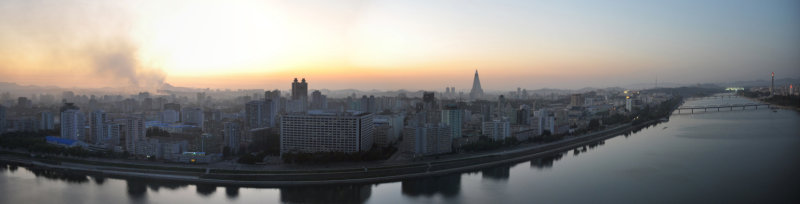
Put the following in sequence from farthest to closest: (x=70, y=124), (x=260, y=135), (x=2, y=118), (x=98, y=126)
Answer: (x=2, y=118)
(x=70, y=124)
(x=98, y=126)
(x=260, y=135)

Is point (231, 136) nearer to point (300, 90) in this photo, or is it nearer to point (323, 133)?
point (323, 133)

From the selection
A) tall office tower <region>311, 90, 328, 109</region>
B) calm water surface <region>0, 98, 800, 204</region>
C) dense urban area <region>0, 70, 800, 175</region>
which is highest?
tall office tower <region>311, 90, 328, 109</region>

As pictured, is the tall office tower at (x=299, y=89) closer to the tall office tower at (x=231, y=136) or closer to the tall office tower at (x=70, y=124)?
the tall office tower at (x=70, y=124)

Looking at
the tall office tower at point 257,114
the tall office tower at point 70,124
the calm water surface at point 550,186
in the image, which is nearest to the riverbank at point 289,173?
the calm water surface at point 550,186

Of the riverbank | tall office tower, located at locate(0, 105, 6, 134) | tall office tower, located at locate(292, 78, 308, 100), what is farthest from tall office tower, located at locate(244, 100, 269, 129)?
tall office tower, located at locate(292, 78, 308, 100)

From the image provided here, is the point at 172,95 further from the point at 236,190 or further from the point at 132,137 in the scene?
the point at 236,190

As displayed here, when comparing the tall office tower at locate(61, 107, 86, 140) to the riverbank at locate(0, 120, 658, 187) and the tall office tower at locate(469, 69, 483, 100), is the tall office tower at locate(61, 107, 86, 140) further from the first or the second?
the tall office tower at locate(469, 69, 483, 100)

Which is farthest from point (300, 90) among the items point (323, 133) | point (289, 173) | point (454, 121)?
point (289, 173)

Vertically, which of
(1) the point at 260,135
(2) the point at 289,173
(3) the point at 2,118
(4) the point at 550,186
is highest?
(3) the point at 2,118
